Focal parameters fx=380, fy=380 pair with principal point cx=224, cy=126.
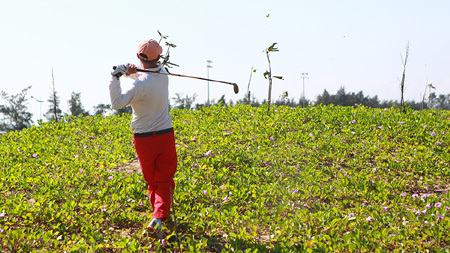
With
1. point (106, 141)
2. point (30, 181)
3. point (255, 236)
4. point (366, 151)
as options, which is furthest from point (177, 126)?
point (255, 236)

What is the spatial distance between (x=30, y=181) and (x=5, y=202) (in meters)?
0.95

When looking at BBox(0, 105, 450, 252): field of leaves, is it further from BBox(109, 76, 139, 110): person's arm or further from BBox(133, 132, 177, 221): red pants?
BBox(109, 76, 139, 110): person's arm

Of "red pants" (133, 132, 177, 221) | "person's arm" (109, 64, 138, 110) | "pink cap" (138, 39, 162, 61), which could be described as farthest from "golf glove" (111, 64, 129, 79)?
"red pants" (133, 132, 177, 221)

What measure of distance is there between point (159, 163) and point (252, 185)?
6.78 feet

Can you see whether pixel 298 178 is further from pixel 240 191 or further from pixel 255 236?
pixel 255 236

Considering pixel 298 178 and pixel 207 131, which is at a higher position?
pixel 207 131

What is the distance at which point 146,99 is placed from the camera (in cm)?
395

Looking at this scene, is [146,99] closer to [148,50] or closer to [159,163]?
[148,50]

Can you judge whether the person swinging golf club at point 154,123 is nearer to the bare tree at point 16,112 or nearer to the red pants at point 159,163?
the red pants at point 159,163

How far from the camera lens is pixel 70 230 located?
182 inches

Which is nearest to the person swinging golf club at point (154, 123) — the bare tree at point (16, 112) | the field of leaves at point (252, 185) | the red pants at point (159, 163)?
the red pants at point (159, 163)

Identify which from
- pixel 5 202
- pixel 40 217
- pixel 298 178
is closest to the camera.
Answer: pixel 40 217

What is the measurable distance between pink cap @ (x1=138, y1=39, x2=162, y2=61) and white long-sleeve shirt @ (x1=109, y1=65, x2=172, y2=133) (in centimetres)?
14

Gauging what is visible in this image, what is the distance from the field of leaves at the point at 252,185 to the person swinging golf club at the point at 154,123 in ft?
1.85
